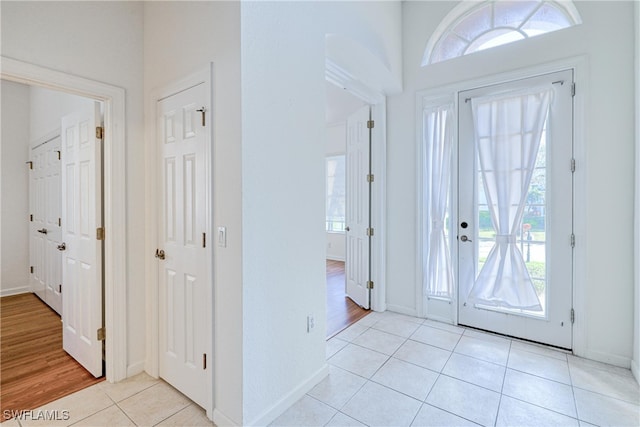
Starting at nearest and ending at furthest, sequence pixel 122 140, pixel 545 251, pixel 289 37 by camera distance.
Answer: pixel 289 37, pixel 122 140, pixel 545 251

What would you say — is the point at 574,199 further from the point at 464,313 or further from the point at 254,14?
the point at 254,14

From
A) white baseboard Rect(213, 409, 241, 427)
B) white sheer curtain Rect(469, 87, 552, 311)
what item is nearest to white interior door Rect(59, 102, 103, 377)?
white baseboard Rect(213, 409, 241, 427)

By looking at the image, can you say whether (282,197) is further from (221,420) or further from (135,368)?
(135,368)

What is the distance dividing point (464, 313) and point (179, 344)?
2.70 metres

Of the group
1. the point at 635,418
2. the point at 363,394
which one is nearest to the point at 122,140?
the point at 363,394

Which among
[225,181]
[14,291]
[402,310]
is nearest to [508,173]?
[402,310]

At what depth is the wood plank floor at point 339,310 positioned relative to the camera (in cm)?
312

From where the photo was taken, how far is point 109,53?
6.77 ft

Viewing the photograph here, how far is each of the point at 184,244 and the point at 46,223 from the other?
3.30 m

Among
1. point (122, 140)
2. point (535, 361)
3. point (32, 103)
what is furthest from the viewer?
point (32, 103)

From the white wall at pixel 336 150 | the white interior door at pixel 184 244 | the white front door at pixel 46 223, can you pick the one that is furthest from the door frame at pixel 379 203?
the white front door at pixel 46 223

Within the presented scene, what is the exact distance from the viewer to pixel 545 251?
2.61 meters

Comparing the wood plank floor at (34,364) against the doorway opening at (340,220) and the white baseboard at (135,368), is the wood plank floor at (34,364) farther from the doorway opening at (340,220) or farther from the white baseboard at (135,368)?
the doorway opening at (340,220)

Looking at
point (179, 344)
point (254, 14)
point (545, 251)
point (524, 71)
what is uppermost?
point (524, 71)
